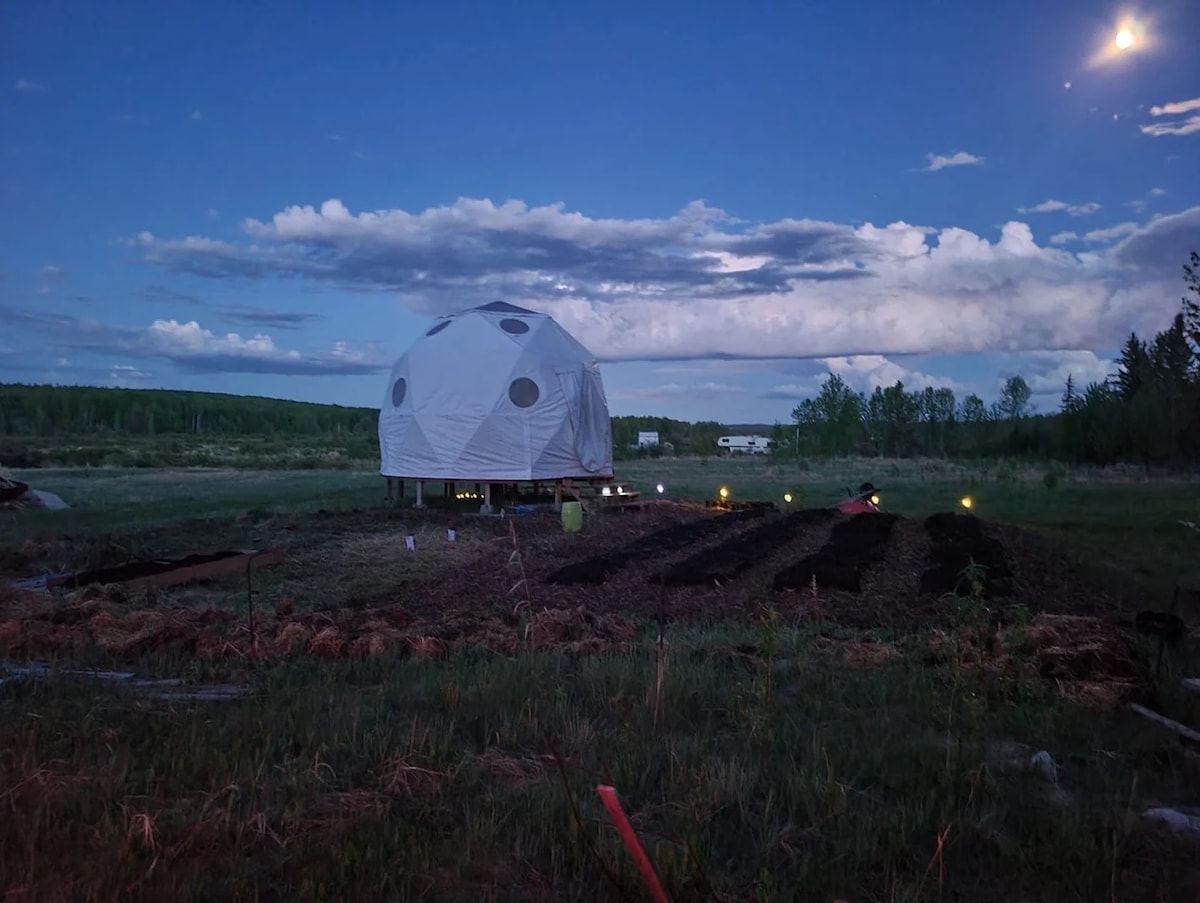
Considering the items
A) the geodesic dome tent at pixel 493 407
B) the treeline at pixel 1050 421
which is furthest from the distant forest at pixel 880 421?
the geodesic dome tent at pixel 493 407

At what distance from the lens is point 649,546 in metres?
14.7

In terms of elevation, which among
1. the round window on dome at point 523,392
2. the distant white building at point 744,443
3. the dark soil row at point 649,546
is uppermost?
the round window on dome at point 523,392

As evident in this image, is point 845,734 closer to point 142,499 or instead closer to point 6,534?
point 6,534

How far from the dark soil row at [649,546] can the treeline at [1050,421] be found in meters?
12.6

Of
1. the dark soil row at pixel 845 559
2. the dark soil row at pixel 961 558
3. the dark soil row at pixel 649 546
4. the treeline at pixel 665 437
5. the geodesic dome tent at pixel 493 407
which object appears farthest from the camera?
the treeline at pixel 665 437

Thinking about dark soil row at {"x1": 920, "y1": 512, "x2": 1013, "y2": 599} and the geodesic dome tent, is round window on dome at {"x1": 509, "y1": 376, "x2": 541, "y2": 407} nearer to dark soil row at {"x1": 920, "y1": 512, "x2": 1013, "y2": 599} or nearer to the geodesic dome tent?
the geodesic dome tent

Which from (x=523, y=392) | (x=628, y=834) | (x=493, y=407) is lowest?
(x=628, y=834)

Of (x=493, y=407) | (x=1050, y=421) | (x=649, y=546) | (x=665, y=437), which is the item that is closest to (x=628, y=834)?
(x=649, y=546)

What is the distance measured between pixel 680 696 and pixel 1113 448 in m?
39.4

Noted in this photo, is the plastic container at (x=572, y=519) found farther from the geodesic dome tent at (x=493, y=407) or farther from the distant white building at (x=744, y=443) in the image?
the distant white building at (x=744, y=443)

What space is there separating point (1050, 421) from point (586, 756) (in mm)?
54363

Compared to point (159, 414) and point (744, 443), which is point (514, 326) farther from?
point (159, 414)

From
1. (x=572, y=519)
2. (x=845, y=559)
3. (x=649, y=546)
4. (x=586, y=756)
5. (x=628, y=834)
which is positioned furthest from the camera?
(x=572, y=519)

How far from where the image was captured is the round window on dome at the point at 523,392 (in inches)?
865
